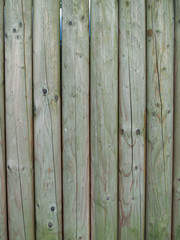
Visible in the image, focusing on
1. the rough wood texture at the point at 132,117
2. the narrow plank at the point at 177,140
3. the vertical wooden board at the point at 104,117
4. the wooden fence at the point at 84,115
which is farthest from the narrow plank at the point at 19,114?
the narrow plank at the point at 177,140

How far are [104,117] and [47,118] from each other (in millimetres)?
547

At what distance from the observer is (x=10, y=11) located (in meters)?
2.01

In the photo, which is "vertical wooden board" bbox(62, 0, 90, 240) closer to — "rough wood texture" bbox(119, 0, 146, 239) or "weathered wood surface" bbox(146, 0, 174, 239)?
"rough wood texture" bbox(119, 0, 146, 239)

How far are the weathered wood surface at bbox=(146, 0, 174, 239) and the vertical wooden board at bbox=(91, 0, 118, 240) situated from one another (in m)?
0.35

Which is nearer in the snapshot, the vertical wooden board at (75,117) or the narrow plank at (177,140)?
the vertical wooden board at (75,117)

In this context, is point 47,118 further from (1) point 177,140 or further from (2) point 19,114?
(1) point 177,140

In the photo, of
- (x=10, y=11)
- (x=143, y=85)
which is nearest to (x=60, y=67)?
(x=10, y=11)

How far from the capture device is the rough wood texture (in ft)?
6.81

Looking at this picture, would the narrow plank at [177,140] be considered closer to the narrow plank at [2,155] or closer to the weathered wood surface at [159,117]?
the weathered wood surface at [159,117]

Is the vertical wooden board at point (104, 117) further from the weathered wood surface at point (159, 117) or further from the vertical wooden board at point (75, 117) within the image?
the weathered wood surface at point (159, 117)

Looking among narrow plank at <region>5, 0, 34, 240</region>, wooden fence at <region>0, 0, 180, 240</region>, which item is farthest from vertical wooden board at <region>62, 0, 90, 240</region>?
narrow plank at <region>5, 0, 34, 240</region>

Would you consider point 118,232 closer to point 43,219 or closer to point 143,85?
point 43,219

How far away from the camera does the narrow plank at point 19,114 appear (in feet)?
6.60

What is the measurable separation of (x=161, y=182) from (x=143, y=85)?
0.99 metres
